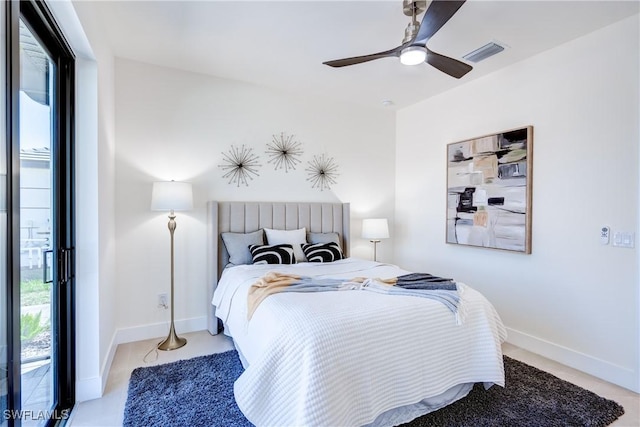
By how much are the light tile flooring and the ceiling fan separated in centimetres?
252

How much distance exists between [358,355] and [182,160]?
271 cm

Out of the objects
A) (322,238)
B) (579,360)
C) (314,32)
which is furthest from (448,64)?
(579,360)

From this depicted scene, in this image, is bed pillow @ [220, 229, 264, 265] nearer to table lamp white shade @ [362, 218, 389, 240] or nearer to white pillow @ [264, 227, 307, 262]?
white pillow @ [264, 227, 307, 262]

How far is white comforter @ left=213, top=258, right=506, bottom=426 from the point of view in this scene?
156cm

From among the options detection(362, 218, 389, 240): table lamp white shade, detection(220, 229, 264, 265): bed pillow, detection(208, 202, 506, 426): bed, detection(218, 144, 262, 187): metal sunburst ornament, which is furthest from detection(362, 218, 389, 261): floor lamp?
detection(208, 202, 506, 426): bed

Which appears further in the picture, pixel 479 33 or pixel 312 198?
pixel 312 198

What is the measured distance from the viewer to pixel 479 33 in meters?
2.64

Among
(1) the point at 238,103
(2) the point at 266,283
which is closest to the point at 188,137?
(1) the point at 238,103

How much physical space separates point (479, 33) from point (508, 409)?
2.76m

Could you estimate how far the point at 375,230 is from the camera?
412cm

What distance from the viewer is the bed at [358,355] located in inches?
61.6

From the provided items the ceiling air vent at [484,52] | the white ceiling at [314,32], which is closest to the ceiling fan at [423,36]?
the white ceiling at [314,32]

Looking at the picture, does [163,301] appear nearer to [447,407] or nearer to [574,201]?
[447,407]

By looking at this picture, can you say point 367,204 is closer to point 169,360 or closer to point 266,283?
point 266,283
